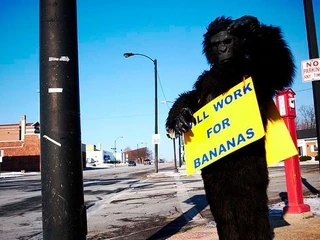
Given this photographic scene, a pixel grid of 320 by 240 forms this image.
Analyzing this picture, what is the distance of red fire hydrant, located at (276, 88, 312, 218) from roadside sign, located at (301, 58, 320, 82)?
1.16 ft

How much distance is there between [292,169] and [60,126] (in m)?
4.69

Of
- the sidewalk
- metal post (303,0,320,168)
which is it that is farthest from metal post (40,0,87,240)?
metal post (303,0,320,168)

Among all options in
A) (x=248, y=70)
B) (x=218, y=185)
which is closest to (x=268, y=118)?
(x=248, y=70)

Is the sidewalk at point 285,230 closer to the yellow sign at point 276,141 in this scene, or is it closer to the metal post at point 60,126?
the yellow sign at point 276,141

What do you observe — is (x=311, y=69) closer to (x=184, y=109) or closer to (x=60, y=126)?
(x=184, y=109)

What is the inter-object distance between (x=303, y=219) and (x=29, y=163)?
5288 centimetres

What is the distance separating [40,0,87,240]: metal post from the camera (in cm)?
198

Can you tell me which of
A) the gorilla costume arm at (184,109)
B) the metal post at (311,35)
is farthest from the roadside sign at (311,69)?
the gorilla costume arm at (184,109)

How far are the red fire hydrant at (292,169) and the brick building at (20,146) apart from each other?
168 ft

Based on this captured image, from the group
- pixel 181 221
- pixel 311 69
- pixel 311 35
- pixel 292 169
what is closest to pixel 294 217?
pixel 292 169

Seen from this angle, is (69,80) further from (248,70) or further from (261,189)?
(261,189)

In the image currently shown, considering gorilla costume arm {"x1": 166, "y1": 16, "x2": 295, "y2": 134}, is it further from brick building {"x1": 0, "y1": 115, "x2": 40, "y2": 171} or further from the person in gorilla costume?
brick building {"x1": 0, "y1": 115, "x2": 40, "y2": 171}

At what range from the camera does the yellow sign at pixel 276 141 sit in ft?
8.66

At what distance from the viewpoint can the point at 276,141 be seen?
8.76 ft
